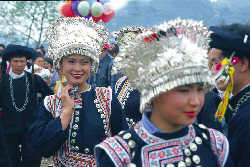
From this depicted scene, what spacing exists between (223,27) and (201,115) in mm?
804

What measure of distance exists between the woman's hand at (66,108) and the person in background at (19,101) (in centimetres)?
276

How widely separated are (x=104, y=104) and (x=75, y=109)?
288 mm

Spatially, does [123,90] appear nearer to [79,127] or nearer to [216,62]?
[79,127]

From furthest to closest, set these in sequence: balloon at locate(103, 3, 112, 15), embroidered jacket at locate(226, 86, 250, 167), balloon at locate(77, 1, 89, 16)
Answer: balloon at locate(103, 3, 112, 15) < balloon at locate(77, 1, 89, 16) < embroidered jacket at locate(226, 86, 250, 167)

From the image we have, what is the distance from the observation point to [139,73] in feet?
7.06

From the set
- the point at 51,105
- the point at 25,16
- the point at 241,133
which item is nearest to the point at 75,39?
the point at 51,105

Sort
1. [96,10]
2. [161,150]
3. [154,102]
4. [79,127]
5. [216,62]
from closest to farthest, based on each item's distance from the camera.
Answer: [161,150] < [154,102] < [216,62] < [79,127] < [96,10]

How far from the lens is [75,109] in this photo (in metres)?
3.18

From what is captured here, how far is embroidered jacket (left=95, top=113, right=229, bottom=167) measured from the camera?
83.3 inches

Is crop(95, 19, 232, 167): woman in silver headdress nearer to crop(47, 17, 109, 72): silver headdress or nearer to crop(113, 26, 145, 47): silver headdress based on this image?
crop(47, 17, 109, 72): silver headdress

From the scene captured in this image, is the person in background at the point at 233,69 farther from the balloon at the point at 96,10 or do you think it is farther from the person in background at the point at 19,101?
the person in background at the point at 19,101

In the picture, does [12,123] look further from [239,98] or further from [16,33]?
[16,33]

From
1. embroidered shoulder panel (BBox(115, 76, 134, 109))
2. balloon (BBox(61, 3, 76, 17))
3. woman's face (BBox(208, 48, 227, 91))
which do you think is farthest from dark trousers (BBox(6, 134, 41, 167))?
woman's face (BBox(208, 48, 227, 91))

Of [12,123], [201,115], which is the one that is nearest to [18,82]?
[12,123]
